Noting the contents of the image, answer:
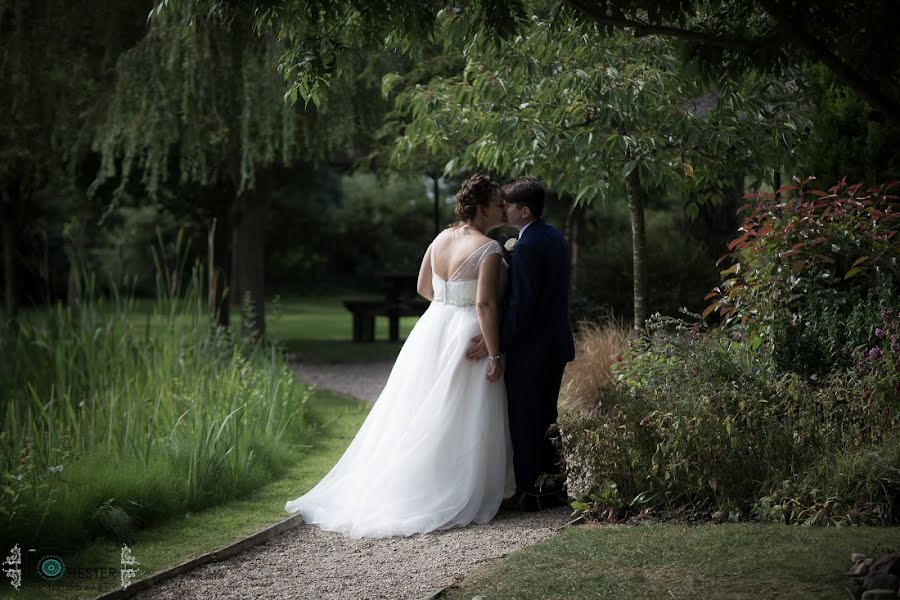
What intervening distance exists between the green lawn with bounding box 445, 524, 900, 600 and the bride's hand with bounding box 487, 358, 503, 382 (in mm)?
1152

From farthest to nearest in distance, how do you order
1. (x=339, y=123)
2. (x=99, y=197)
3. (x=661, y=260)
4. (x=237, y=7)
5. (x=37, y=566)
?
(x=99, y=197), (x=661, y=260), (x=339, y=123), (x=37, y=566), (x=237, y=7)

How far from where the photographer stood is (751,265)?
23.6 ft

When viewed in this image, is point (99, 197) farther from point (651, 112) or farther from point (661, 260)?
point (651, 112)

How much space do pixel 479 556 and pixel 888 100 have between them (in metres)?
2.78

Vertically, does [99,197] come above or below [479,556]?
above

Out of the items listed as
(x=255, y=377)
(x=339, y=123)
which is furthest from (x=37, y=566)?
(x=339, y=123)

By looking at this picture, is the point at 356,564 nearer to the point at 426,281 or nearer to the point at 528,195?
the point at 426,281

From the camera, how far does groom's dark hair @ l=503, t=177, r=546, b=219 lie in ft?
20.6

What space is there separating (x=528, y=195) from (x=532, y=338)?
83cm

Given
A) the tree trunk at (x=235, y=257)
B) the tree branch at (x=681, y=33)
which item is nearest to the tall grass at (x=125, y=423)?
the tree branch at (x=681, y=33)
